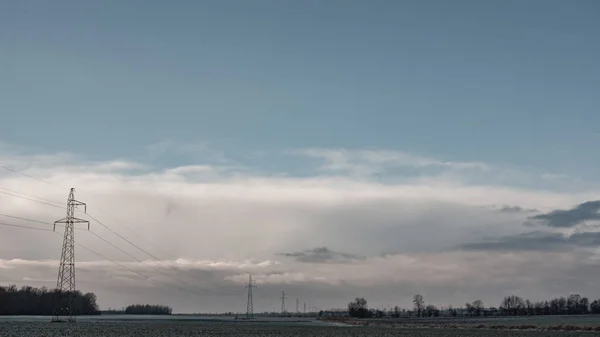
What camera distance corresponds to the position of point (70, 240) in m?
111

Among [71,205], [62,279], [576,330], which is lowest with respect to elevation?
[576,330]

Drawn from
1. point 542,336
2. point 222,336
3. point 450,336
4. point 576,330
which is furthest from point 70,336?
point 576,330

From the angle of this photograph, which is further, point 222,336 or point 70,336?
point 222,336

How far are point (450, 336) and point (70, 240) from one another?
63441mm

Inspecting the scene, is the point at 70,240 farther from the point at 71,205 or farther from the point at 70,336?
the point at 70,336

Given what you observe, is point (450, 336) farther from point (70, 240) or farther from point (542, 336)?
point (70, 240)

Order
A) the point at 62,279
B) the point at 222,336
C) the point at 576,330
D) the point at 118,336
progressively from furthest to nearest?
the point at 576,330 < the point at 62,279 < the point at 222,336 < the point at 118,336

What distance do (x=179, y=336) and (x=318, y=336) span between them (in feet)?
66.3

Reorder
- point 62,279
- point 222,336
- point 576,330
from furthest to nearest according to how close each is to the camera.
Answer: point 576,330 < point 62,279 < point 222,336

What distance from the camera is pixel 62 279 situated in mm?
107562

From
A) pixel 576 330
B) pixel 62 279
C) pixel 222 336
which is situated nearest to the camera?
pixel 222 336

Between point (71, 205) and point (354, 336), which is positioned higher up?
point (71, 205)

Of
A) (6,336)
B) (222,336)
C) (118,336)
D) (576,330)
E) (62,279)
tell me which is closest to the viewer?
(6,336)

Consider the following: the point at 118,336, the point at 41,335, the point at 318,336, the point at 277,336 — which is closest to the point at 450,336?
the point at 318,336
